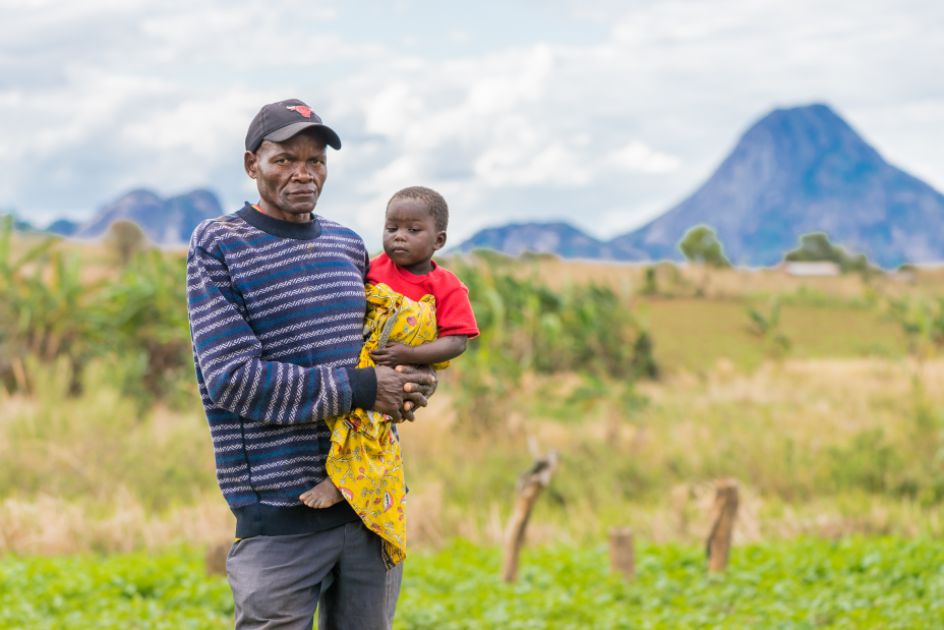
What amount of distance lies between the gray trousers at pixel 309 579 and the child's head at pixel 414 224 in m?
0.80

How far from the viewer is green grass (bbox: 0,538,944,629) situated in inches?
267

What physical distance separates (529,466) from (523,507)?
3.92 metres

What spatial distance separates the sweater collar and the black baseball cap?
0.18m

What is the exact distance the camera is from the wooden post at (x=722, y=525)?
7762 millimetres

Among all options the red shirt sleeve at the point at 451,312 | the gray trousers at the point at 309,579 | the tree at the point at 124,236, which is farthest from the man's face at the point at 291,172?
the tree at the point at 124,236

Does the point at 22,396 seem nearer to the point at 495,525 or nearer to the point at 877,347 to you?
the point at 495,525

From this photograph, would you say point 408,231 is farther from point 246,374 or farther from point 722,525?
point 722,525

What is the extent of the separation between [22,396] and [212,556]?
6.51 metres

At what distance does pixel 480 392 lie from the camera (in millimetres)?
12820

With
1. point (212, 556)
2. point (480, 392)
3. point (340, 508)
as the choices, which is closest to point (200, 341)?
point (340, 508)

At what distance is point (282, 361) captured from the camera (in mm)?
3068

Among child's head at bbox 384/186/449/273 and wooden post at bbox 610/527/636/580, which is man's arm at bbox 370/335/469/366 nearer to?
child's head at bbox 384/186/449/273

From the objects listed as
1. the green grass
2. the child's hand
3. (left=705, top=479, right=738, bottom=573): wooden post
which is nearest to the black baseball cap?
the child's hand

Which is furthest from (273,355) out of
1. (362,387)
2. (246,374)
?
(362,387)
